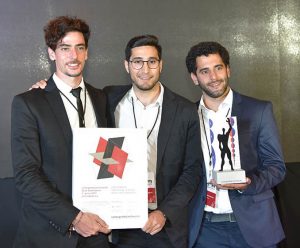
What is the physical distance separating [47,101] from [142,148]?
516 millimetres

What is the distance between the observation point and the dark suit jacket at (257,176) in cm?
212

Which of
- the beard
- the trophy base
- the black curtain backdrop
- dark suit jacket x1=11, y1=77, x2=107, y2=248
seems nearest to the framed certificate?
dark suit jacket x1=11, y1=77, x2=107, y2=248

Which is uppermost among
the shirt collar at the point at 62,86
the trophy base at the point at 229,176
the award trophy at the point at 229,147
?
the shirt collar at the point at 62,86

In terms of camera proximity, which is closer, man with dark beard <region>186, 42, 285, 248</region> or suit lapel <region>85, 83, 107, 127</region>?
suit lapel <region>85, 83, 107, 127</region>

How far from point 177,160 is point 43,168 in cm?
71

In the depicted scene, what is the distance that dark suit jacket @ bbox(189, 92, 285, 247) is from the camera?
2.12 metres

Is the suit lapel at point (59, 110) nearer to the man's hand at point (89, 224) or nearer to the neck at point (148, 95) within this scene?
the man's hand at point (89, 224)

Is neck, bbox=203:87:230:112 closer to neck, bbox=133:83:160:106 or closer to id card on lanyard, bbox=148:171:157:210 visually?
neck, bbox=133:83:160:106

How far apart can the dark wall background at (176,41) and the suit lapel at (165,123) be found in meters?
1.22

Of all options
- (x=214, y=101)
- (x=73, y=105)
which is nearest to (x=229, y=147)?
(x=214, y=101)

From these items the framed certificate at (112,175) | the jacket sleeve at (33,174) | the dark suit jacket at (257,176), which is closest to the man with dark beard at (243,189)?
the dark suit jacket at (257,176)

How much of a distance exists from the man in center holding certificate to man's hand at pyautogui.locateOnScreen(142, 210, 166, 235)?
59 mm

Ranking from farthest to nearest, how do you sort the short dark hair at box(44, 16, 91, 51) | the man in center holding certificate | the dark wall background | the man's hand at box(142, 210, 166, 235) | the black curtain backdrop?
the dark wall background < the black curtain backdrop < the man in center holding certificate < the short dark hair at box(44, 16, 91, 51) < the man's hand at box(142, 210, 166, 235)

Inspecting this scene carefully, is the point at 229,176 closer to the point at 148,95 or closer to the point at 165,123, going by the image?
the point at 165,123
